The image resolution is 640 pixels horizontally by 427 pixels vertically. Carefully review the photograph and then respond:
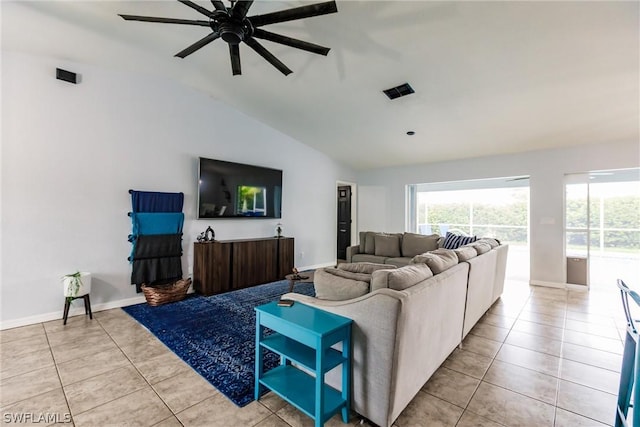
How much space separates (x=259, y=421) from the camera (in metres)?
1.68

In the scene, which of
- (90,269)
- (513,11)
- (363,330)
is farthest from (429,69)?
(90,269)

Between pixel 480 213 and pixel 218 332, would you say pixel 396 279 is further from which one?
pixel 480 213

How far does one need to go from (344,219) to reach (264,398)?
5.98 meters

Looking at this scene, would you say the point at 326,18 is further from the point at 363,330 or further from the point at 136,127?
the point at 136,127

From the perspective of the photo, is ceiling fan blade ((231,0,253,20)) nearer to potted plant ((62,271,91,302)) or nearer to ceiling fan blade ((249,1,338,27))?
ceiling fan blade ((249,1,338,27))

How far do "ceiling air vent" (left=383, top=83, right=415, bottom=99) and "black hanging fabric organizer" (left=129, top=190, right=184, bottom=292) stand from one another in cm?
329

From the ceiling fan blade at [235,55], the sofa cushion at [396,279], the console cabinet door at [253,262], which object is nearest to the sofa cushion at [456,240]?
the console cabinet door at [253,262]

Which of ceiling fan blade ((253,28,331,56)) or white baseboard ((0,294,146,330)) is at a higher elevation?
ceiling fan blade ((253,28,331,56))

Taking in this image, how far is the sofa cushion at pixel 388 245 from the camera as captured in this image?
518 centimetres

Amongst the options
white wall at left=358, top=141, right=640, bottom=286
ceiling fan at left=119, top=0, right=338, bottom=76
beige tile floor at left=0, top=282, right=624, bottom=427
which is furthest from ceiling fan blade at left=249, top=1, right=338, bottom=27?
white wall at left=358, top=141, right=640, bottom=286

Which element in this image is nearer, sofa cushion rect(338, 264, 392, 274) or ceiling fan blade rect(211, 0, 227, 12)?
ceiling fan blade rect(211, 0, 227, 12)

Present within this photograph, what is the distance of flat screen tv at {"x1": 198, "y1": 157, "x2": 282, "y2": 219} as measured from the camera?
4430mm

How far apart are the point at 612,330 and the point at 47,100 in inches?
268

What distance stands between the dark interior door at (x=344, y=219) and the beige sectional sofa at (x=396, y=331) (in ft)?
17.4
